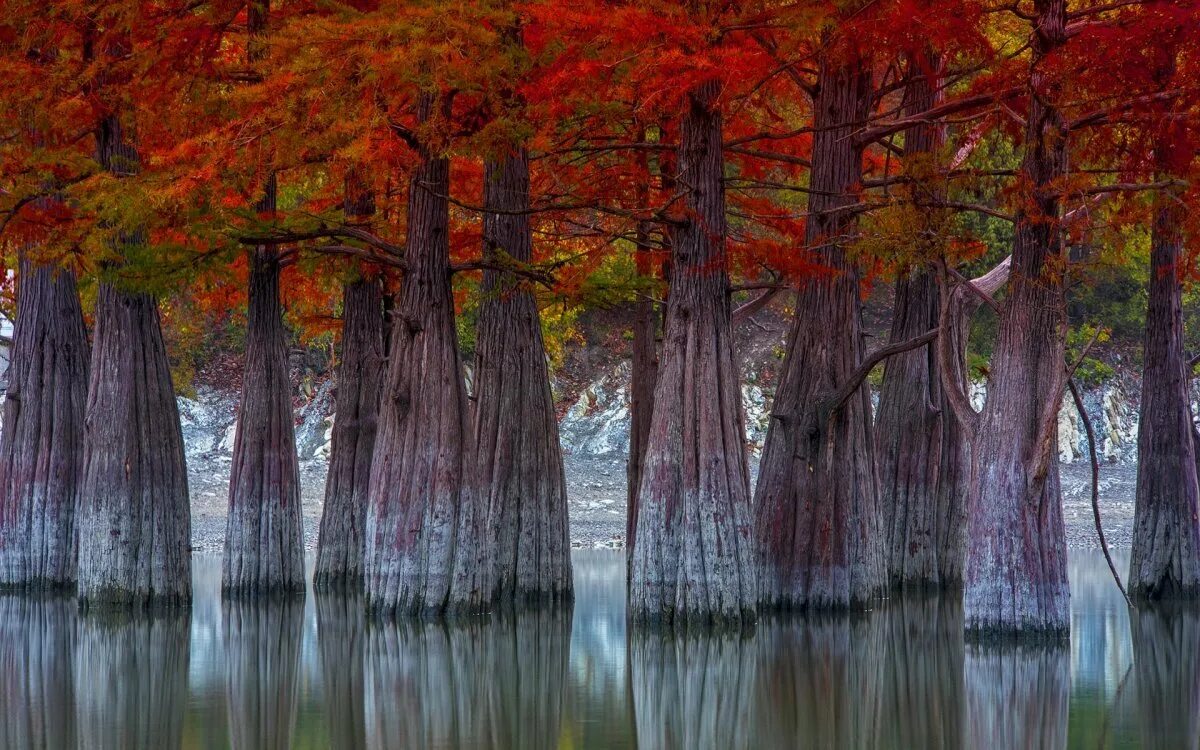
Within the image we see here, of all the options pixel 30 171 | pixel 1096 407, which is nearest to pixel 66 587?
pixel 30 171

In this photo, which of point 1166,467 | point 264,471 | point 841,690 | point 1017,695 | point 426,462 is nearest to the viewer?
point 1017,695

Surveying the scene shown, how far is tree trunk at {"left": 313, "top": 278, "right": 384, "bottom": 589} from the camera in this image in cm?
2234

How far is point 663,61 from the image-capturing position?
16266 mm

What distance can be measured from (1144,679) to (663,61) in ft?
24.6

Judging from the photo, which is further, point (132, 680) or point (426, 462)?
point (426, 462)

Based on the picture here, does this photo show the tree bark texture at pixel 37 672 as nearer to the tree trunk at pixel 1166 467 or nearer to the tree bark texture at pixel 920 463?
the tree bark texture at pixel 920 463

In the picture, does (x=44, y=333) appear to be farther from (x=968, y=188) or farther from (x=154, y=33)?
(x=968, y=188)

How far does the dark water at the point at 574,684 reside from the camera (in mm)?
12656

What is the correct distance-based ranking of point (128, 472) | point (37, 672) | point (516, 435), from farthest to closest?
point (516, 435)
point (128, 472)
point (37, 672)

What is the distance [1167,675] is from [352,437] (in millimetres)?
11421

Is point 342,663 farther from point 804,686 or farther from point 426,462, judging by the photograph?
point 804,686

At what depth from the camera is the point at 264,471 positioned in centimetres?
2095

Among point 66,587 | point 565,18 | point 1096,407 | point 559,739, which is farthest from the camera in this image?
point 1096,407

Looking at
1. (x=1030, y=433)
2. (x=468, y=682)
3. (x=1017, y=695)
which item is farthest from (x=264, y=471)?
(x=1017, y=695)
